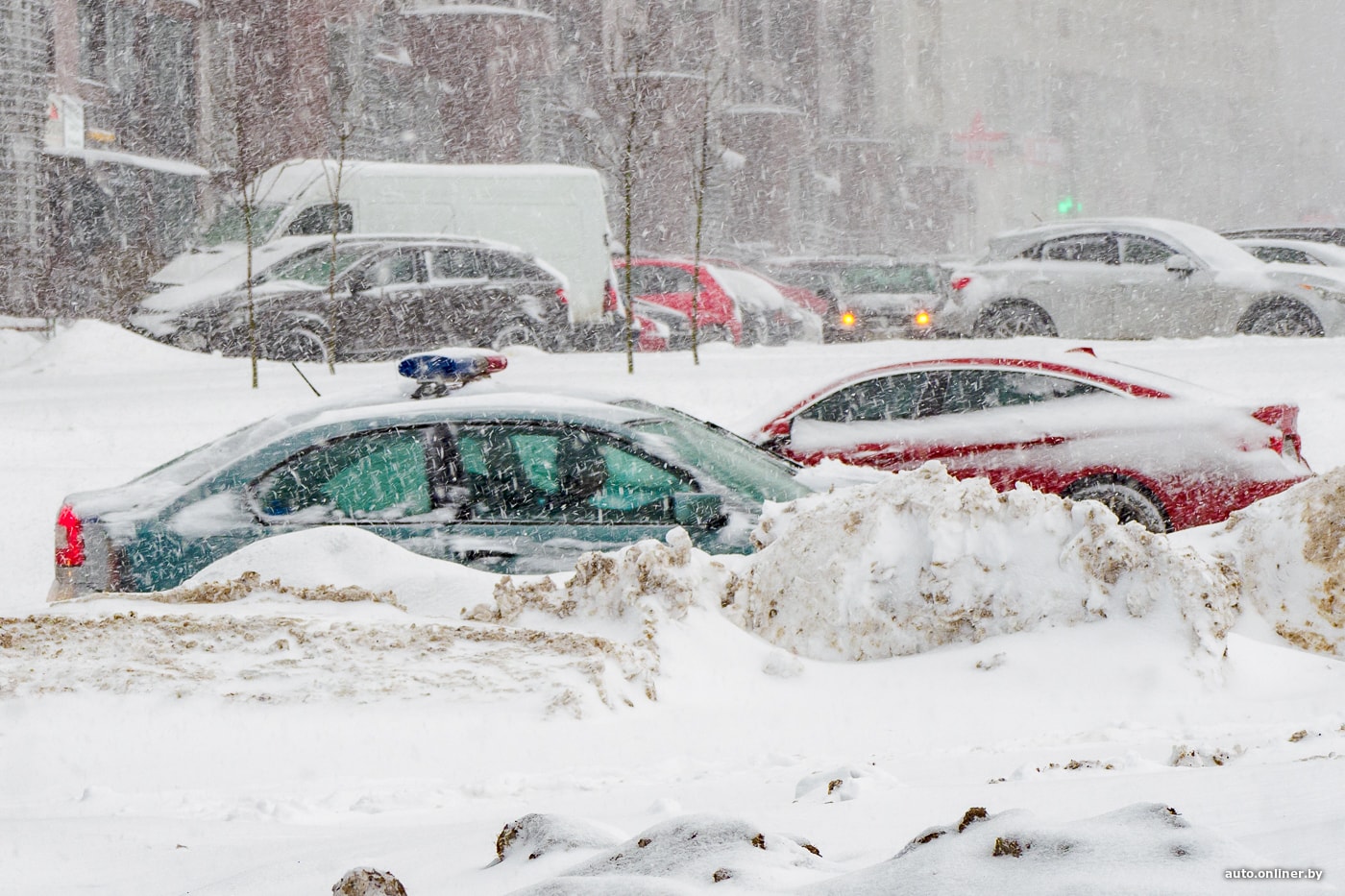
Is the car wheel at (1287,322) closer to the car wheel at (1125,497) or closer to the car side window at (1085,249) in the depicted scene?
the car side window at (1085,249)

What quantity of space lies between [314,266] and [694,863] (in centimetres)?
1512

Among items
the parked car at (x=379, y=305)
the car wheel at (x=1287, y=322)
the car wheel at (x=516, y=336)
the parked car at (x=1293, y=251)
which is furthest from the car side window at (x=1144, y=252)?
the car wheel at (x=516, y=336)

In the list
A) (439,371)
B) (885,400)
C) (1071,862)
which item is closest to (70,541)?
(439,371)

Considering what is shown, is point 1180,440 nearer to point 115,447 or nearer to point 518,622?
point 518,622

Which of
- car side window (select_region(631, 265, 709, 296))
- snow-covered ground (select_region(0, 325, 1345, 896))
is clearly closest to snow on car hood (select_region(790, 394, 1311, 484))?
snow-covered ground (select_region(0, 325, 1345, 896))

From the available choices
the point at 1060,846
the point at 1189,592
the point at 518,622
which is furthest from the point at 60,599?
the point at 1060,846

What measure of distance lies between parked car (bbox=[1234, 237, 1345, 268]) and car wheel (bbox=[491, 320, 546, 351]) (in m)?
8.56

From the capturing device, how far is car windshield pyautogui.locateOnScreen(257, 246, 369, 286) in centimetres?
1694

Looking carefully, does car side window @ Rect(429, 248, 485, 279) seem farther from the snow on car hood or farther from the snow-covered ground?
the snow-covered ground

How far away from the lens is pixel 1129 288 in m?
17.9

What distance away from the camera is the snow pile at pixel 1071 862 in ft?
7.52

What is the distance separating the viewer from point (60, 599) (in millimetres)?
6094

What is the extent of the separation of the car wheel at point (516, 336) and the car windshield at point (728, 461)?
10.3 meters

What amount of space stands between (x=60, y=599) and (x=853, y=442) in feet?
14.6
